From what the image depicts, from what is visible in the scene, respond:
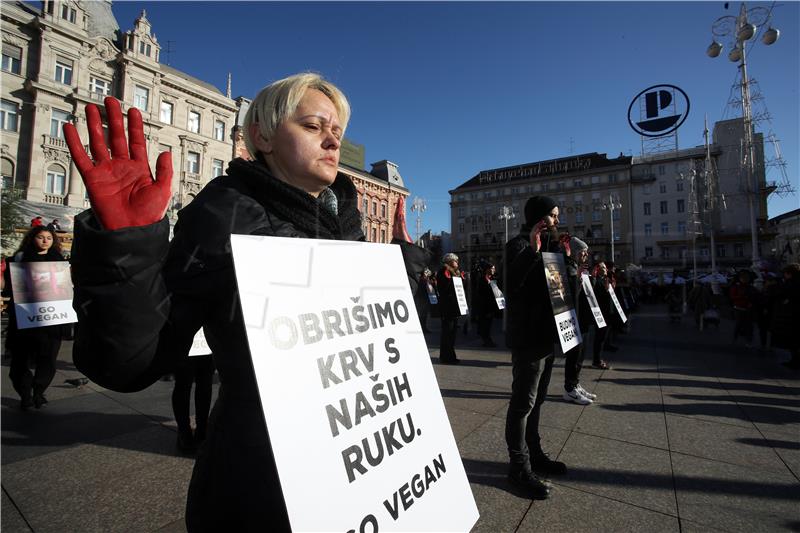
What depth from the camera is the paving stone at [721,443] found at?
3.18 m

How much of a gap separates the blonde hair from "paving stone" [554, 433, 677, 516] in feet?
10.1

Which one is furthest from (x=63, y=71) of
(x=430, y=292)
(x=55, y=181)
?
(x=430, y=292)

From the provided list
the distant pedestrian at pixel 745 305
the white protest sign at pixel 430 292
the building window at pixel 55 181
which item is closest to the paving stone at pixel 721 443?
the distant pedestrian at pixel 745 305

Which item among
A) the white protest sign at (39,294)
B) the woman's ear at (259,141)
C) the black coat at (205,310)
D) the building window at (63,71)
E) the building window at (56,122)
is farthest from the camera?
the building window at (63,71)

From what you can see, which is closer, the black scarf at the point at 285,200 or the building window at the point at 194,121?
the black scarf at the point at 285,200

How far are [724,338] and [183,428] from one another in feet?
44.3

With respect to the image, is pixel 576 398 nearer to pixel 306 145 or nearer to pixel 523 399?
pixel 523 399

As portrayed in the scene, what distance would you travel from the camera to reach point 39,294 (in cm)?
419

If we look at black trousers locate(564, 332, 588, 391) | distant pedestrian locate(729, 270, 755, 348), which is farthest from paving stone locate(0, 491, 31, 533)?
distant pedestrian locate(729, 270, 755, 348)

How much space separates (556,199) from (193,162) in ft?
171

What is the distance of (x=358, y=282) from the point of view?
111 cm

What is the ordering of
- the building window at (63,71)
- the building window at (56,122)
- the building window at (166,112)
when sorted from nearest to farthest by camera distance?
the building window at (56,122) → the building window at (63,71) → the building window at (166,112)

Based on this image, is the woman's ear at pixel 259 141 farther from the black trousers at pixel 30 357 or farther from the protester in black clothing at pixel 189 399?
the black trousers at pixel 30 357

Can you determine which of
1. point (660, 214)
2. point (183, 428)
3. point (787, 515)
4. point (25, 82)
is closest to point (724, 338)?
point (787, 515)
